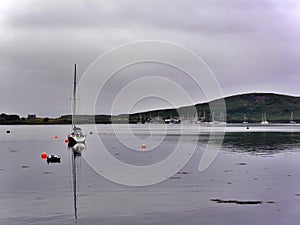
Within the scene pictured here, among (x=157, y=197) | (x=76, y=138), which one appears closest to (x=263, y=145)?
(x=76, y=138)

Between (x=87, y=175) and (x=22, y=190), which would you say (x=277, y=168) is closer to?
(x=87, y=175)

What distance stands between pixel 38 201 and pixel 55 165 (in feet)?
74.8

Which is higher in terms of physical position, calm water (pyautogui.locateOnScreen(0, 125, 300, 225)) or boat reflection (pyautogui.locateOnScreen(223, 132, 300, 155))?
boat reflection (pyautogui.locateOnScreen(223, 132, 300, 155))

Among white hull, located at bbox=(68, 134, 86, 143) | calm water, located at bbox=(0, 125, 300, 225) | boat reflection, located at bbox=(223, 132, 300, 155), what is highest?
white hull, located at bbox=(68, 134, 86, 143)

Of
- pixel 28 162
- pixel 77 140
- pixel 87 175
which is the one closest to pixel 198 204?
pixel 87 175

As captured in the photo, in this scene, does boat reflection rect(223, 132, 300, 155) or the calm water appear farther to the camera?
boat reflection rect(223, 132, 300, 155)

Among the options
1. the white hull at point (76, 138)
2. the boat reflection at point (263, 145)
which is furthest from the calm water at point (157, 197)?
the white hull at point (76, 138)

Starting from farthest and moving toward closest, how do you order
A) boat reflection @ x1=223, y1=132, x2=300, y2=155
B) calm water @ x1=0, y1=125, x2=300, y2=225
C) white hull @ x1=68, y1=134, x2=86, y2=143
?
white hull @ x1=68, y1=134, x2=86, y2=143
boat reflection @ x1=223, y1=132, x2=300, y2=155
calm water @ x1=0, y1=125, x2=300, y2=225

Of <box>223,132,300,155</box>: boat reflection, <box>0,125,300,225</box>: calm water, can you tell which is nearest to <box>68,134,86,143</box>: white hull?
<box>223,132,300,155</box>: boat reflection

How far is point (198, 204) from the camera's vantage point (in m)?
26.3

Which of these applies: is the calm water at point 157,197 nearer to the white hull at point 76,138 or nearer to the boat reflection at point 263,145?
the boat reflection at point 263,145

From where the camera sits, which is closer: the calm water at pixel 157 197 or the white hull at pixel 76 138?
the calm water at pixel 157 197

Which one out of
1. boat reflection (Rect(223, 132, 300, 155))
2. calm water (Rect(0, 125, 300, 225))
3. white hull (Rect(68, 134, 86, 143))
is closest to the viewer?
calm water (Rect(0, 125, 300, 225))

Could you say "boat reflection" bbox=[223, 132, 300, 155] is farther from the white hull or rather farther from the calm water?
the white hull
